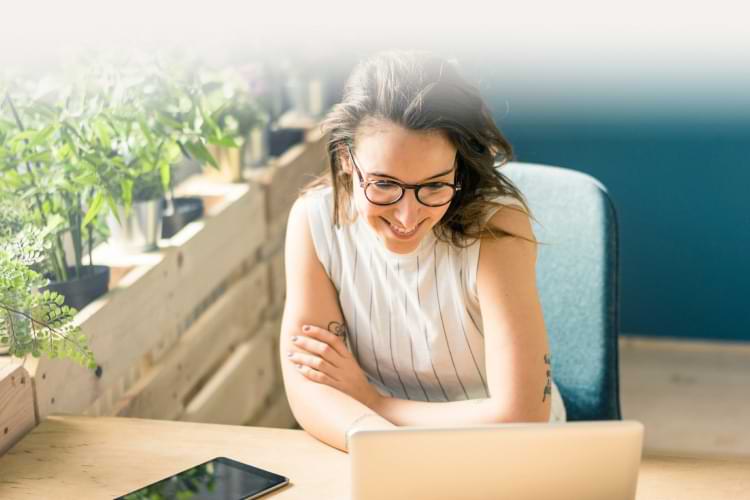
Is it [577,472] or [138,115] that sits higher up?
[138,115]

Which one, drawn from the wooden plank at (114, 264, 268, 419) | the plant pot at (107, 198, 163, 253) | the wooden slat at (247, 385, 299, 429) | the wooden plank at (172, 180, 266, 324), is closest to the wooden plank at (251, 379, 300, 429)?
the wooden slat at (247, 385, 299, 429)

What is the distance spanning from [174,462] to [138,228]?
2.21 ft

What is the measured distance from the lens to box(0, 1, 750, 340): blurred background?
3.26 m

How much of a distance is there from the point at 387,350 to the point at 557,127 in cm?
211

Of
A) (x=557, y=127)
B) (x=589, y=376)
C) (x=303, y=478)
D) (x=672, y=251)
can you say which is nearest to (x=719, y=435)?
(x=672, y=251)

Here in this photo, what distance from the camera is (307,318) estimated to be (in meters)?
1.65

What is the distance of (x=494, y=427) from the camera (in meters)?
1.10

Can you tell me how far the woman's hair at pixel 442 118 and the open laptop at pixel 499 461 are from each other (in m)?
0.50

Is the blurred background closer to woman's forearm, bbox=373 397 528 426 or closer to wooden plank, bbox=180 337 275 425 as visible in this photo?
wooden plank, bbox=180 337 275 425

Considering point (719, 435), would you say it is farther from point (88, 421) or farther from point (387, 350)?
point (88, 421)

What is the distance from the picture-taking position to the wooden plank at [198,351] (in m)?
1.99

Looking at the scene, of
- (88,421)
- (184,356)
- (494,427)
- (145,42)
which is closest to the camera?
(494,427)

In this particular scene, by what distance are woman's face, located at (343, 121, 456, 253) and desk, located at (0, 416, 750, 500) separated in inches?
13.7

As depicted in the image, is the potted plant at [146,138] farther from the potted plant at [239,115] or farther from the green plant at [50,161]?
the potted plant at [239,115]
